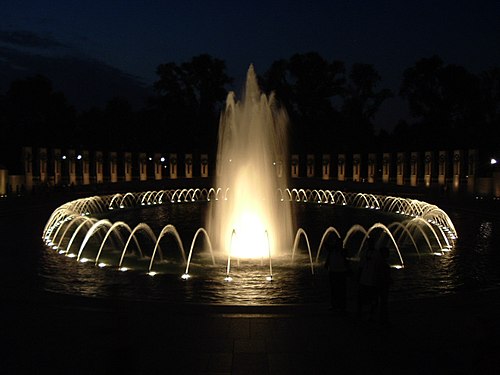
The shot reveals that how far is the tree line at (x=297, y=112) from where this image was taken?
6919cm

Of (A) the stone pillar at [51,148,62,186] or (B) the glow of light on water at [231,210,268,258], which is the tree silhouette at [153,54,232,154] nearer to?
(A) the stone pillar at [51,148,62,186]

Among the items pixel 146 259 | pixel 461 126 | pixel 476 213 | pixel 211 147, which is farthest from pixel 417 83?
pixel 146 259

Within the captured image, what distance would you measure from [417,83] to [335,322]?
238 ft

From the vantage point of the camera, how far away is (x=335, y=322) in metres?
8.63

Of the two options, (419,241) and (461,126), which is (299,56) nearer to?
(461,126)

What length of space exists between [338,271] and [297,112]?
2763 inches

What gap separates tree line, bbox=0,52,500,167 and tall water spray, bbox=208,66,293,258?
1936 inches

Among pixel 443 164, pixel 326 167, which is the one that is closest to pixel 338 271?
pixel 443 164

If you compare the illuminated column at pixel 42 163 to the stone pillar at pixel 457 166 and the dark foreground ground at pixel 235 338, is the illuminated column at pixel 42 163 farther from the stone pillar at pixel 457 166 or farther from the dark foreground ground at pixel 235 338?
the dark foreground ground at pixel 235 338

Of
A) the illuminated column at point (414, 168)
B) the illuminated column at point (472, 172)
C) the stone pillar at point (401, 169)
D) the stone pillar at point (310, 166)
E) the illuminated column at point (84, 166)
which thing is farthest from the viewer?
the stone pillar at point (310, 166)

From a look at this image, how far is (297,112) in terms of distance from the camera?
77812mm

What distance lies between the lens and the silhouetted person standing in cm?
908

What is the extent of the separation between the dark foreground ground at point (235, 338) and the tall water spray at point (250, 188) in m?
7.46

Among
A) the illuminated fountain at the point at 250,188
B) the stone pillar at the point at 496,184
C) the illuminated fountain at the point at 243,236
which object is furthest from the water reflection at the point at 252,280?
the stone pillar at the point at 496,184
